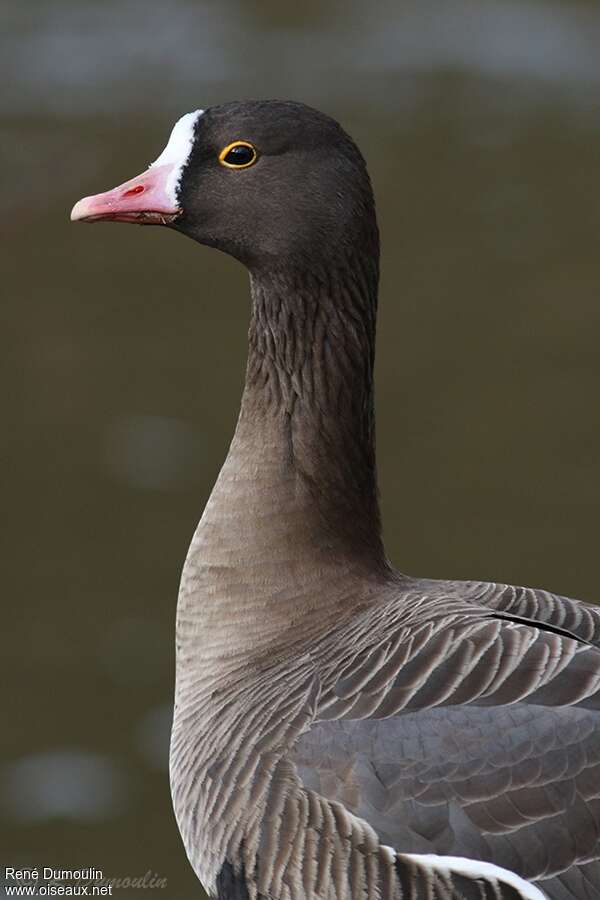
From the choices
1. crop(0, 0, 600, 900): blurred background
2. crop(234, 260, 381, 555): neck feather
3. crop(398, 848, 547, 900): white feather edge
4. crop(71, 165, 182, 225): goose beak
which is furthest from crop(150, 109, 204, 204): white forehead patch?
crop(0, 0, 600, 900): blurred background

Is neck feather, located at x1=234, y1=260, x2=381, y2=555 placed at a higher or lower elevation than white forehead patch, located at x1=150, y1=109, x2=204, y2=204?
lower

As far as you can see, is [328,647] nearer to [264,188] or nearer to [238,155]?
[264,188]

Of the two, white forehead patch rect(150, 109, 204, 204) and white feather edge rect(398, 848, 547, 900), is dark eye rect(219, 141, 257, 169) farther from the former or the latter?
white feather edge rect(398, 848, 547, 900)

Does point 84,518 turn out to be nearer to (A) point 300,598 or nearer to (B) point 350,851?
(A) point 300,598

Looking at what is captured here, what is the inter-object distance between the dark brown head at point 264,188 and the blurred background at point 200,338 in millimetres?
3434

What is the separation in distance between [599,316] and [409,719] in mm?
6609

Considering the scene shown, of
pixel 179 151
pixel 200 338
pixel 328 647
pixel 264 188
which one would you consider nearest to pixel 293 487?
pixel 328 647

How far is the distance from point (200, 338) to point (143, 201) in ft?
18.6

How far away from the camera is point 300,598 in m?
5.14

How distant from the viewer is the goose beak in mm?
5020

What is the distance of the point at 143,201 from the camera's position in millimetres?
5047

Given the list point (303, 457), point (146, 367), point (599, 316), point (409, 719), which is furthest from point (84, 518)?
point (409, 719)

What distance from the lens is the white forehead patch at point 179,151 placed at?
5043 millimetres

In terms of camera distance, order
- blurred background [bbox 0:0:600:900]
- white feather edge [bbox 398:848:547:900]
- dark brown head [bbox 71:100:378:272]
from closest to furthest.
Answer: white feather edge [bbox 398:848:547:900], dark brown head [bbox 71:100:378:272], blurred background [bbox 0:0:600:900]
